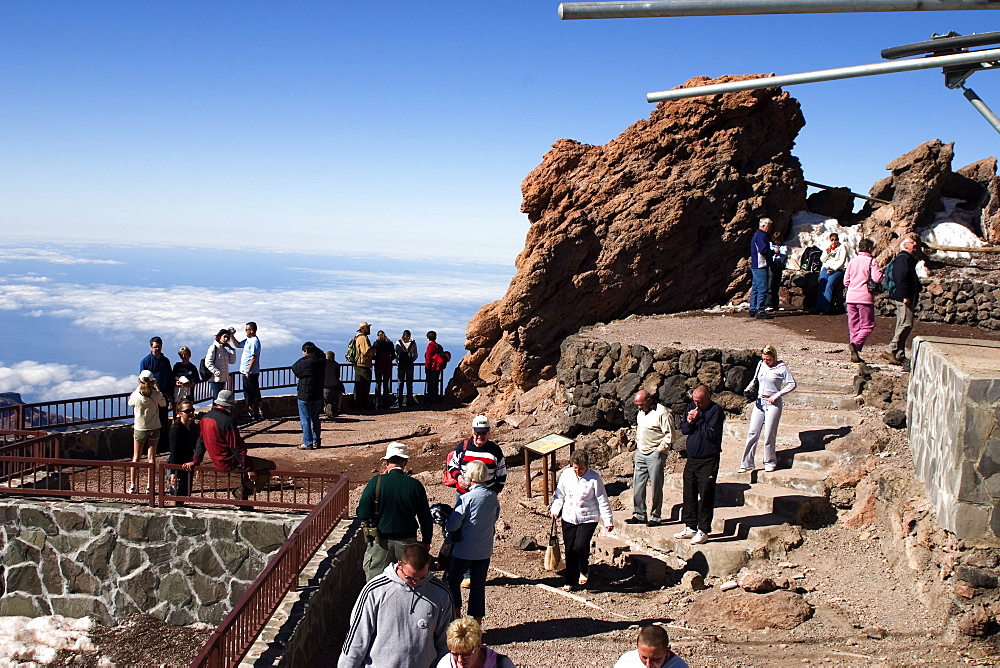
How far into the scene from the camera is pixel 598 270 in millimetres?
17344

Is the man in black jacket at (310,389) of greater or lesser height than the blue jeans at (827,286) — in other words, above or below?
below

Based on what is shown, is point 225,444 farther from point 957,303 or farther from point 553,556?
point 957,303

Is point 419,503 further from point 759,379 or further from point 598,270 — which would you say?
point 598,270

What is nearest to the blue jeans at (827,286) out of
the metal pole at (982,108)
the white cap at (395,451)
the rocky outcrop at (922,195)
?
the rocky outcrop at (922,195)

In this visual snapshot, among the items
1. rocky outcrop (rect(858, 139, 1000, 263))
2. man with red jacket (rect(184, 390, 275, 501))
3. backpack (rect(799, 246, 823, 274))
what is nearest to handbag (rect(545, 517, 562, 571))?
man with red jacket (rect(184, 390, 275, 501))

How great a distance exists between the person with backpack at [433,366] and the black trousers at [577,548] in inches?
464

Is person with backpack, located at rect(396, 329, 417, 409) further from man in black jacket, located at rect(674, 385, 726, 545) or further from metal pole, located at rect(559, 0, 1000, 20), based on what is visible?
metal pole, located at rect(559, 0, 1000, 20)

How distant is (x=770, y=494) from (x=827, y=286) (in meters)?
8.24

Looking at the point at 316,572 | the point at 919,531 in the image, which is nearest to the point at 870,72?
the point at 919,531

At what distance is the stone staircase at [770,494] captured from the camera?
8273 millimetres

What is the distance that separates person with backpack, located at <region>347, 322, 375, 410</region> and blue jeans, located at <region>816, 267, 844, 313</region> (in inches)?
368

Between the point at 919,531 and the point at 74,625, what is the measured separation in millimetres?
8560

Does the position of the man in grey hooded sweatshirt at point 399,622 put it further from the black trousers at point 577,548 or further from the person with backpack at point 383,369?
the person with backpack at point 383,369

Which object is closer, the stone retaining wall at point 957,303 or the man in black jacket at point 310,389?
the man in black jacket at point 310,389
